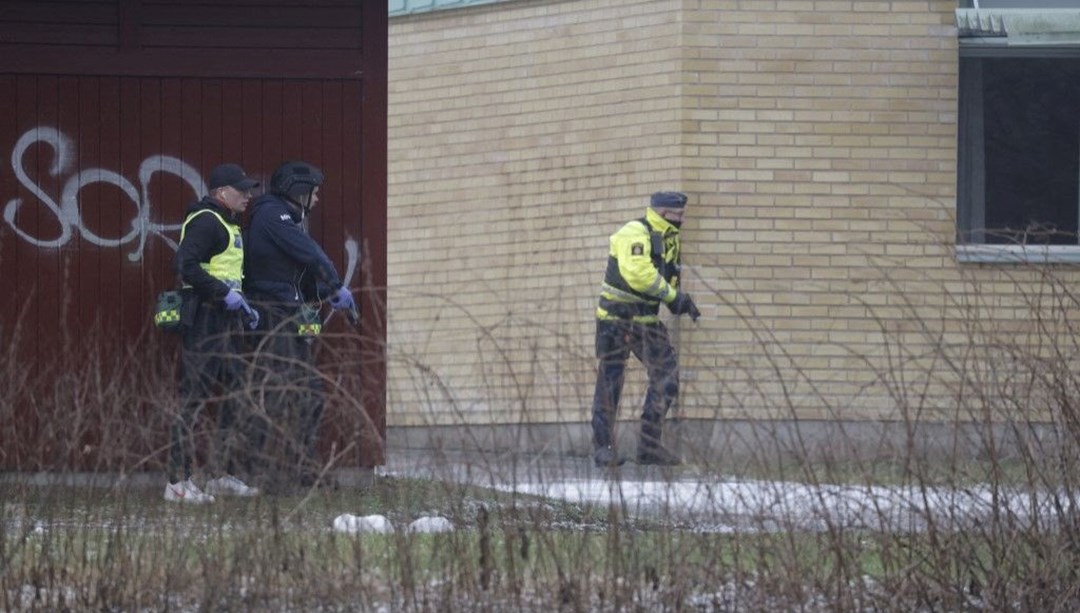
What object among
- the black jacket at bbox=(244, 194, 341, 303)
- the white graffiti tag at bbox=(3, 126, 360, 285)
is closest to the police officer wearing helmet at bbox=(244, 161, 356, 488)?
the black jacket at bbox=(244, 194, 341, 303)

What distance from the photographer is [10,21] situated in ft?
35.0

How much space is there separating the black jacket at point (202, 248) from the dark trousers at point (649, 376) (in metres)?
2.85

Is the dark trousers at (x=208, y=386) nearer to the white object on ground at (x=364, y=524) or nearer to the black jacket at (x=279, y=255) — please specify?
the black jacket at (x=279, y=255)

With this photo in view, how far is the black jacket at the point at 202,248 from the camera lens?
10.2m

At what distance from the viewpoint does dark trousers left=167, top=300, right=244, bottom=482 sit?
280 inches

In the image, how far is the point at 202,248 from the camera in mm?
10203

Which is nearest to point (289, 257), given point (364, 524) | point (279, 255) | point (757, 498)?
point (279, 255)

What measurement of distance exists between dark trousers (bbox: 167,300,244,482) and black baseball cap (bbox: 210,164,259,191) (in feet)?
1.98

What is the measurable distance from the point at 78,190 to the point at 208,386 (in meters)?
1.89

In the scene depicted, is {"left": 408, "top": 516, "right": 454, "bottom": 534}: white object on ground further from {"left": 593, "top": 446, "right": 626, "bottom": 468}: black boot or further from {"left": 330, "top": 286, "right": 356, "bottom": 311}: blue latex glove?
{"left": 330, "top": 286, "right": 356, "bottom": 311}: blue latex glove

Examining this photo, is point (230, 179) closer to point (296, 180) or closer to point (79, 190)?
point (296, 180)

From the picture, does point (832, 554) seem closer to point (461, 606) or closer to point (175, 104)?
point (461, 606)

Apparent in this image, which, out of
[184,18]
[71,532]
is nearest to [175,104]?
[184,18]

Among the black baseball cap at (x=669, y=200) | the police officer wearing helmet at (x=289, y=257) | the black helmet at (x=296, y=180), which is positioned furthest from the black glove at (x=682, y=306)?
the black helmet at (x=296, y=180)
